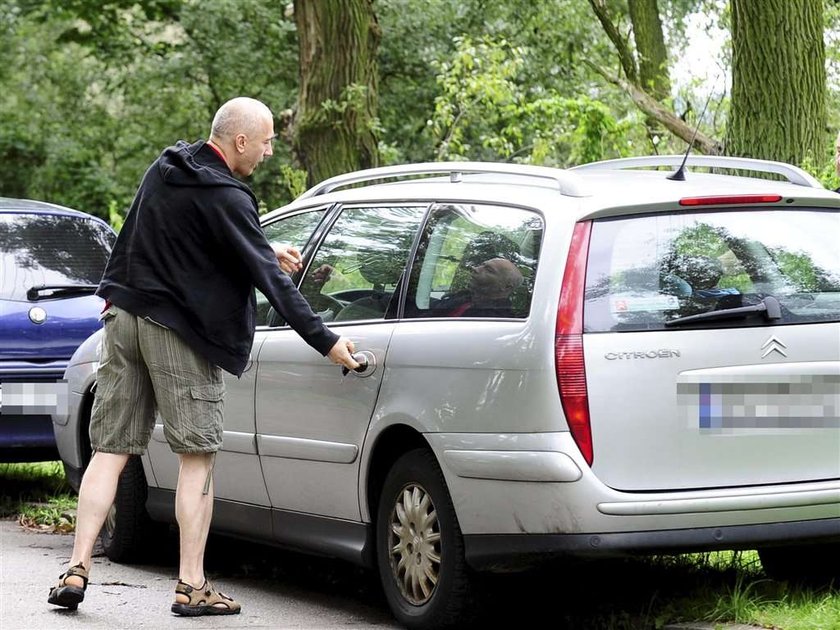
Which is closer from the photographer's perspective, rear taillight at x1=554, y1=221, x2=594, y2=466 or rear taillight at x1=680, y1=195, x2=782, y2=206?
rear taillight at x1=554, y1=221, x2=594, y2=466

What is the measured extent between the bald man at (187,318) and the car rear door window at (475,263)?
0.40m

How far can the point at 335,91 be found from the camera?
544 inches

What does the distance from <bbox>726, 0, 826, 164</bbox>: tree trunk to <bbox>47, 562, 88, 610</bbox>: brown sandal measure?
17.3ft

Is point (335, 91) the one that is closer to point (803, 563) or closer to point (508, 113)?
point (508, 113)

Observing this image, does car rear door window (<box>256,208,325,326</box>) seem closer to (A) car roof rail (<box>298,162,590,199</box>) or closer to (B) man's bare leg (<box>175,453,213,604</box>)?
(A) car roof rail (<box>298,162,590,199</box>)

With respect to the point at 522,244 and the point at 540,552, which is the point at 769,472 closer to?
the point at 540,552

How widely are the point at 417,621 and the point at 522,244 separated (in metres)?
1.39

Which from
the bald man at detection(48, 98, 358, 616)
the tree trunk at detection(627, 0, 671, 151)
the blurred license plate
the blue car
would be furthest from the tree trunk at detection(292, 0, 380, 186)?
Answer: the tree trunk at detection(627, 0, 671, 151)

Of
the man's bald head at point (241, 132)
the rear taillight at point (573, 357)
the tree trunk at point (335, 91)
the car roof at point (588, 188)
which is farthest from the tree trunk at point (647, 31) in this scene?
the rear taillight at point (573, 357)

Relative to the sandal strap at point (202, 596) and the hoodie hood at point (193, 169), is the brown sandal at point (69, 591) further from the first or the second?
the hoodie hood at point (193, 169)

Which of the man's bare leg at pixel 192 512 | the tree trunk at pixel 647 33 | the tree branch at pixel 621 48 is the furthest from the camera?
the tree trunk at pixel 647 33

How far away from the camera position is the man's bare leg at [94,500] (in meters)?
5.67

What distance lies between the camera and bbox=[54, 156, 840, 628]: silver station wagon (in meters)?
4.77

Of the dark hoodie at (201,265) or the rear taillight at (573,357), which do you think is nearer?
the rear taillight at (573,357)
